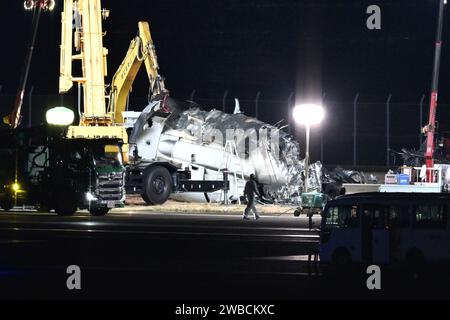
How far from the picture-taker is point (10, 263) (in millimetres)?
19578

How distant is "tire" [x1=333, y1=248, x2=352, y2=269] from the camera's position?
20.1 m

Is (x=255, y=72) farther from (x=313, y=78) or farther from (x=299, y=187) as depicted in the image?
(x=299, y=187)

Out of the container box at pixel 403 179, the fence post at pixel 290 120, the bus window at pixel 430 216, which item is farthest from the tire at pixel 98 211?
the bus window at pixel 430 216

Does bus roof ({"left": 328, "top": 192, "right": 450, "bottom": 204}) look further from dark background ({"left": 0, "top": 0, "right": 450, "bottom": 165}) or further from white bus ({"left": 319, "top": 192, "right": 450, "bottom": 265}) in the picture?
dark background ({"left": 0, "top": 0, "right": 450, "bottom": 165})

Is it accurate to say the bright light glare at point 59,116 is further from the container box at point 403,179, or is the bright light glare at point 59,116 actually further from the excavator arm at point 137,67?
the container box at point 403,179

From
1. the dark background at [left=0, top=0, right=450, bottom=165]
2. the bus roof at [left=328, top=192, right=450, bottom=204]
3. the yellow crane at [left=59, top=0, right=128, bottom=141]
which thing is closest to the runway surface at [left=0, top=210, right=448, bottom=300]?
the bus roof at [left=328, top=192, right=450, bottom=204]

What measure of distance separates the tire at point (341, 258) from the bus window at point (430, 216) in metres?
1.54

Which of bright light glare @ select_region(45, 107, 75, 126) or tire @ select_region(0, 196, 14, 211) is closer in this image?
tire @ select_region(0, 196, 14, 211)

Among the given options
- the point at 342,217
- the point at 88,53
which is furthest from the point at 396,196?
the point at 88,53

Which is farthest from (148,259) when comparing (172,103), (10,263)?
(172,103)

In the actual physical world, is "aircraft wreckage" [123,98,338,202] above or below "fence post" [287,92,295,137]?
below

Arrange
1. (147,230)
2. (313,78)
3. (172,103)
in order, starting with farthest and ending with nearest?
(313,78) → (172,103) → (147,230)

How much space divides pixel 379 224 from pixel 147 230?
10219mm

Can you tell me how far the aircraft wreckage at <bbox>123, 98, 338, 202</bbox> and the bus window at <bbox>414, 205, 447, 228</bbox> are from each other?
896 inches
